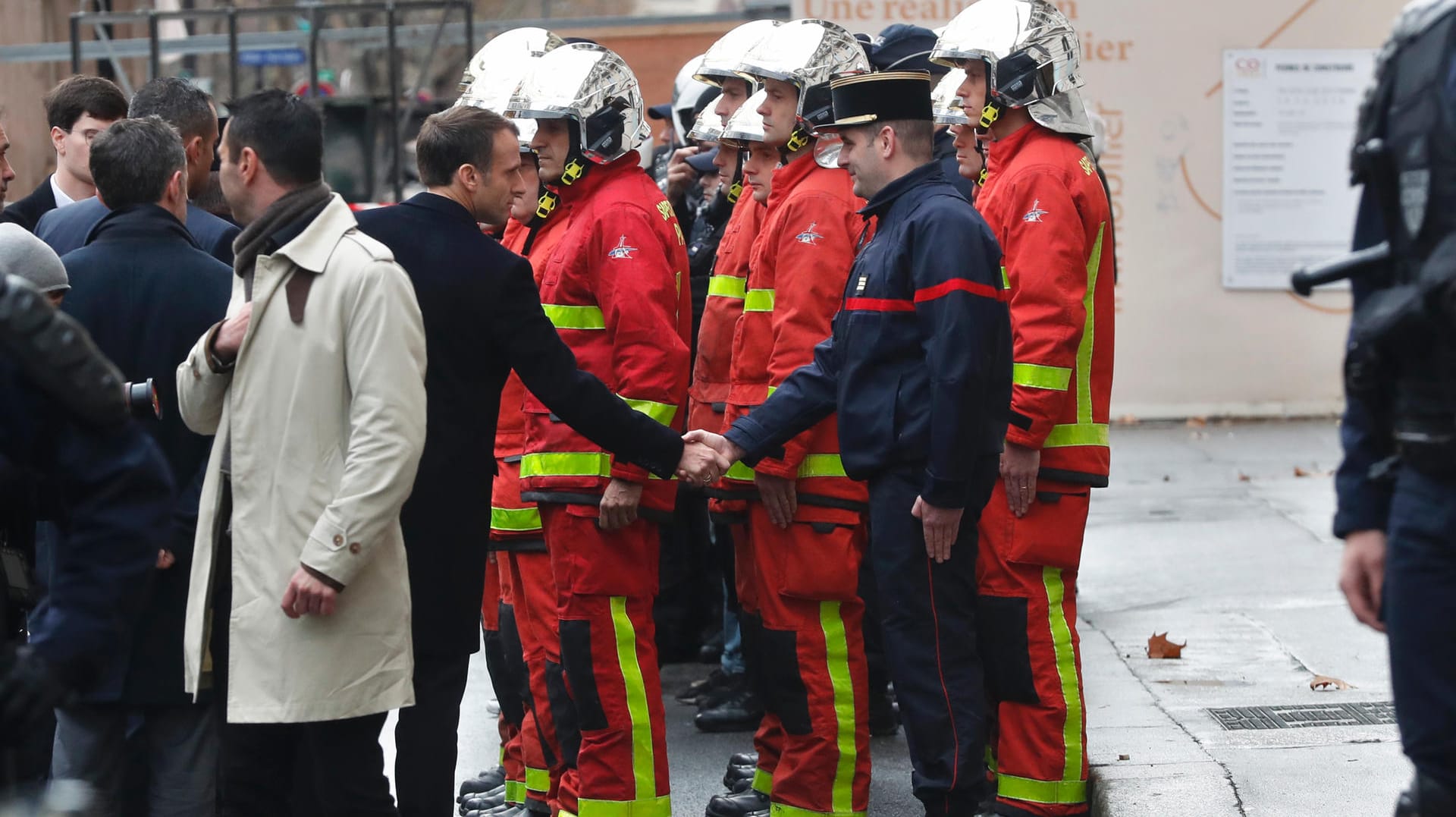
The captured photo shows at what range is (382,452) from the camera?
3.90 m

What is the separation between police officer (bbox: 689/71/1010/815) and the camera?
4646mm

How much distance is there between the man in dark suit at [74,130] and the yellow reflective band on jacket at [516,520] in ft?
6.82

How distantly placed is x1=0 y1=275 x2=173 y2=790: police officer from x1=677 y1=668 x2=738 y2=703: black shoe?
4.13 m

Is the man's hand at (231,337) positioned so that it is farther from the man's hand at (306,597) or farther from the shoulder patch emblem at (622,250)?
the shoulder patch emblem at (622,250)

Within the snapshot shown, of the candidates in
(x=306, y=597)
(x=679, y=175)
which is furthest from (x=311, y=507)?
(x=679, y=175)

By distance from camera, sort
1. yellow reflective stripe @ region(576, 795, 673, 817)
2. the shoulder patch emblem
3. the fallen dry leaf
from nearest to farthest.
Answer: yellow reflective stripe @ region(576, 795, 673, 817), the shoulder patch emblem, the fallen dry leaf

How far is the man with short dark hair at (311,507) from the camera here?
3.91m

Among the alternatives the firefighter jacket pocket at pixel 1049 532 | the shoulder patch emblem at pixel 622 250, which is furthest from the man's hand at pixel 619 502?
the firefighter jacket pocket at pixel 1049 532

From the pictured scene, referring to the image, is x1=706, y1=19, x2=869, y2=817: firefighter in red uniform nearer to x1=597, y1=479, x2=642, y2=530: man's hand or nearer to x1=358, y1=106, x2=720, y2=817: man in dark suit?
x1=597, y1=479, x2=642, y2=530: man's hand

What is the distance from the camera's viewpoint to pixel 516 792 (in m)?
5.93

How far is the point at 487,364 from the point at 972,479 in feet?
4.56

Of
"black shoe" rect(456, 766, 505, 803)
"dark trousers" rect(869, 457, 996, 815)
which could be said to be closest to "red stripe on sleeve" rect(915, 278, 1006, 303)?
"dark trousers" rect(869, 457, 996, 815)

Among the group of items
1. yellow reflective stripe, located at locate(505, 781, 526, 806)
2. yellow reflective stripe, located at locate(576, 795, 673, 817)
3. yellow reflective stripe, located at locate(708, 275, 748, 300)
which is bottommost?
yellow reflective stripe, located at locate(505, 781, 526, 806)

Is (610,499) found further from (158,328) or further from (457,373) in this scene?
(158,328)
